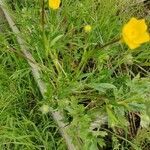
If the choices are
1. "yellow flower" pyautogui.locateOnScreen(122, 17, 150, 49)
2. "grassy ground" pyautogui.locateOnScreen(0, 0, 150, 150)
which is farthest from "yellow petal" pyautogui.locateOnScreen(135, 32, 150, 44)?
"grassy ground" pyautogui.locateOnScreen(0, 0, 150, 150)

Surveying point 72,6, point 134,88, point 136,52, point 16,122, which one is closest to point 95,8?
point 72,6

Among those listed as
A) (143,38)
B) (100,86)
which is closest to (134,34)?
(143,38)

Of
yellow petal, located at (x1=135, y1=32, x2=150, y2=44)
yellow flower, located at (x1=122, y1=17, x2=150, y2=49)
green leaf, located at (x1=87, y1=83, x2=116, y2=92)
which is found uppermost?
yellow flower, located at (x1=122, y1=17, x2=150, y2=49)

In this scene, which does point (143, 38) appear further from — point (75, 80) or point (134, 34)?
point (75, 80)

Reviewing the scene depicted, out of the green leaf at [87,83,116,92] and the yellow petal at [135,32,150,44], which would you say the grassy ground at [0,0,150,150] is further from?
the yellow petal at [135,32,150,44]

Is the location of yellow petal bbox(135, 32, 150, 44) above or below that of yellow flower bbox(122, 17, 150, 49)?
below

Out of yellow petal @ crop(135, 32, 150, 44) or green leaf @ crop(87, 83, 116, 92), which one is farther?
green leaf @ crop(87, 83, 116, 92)
